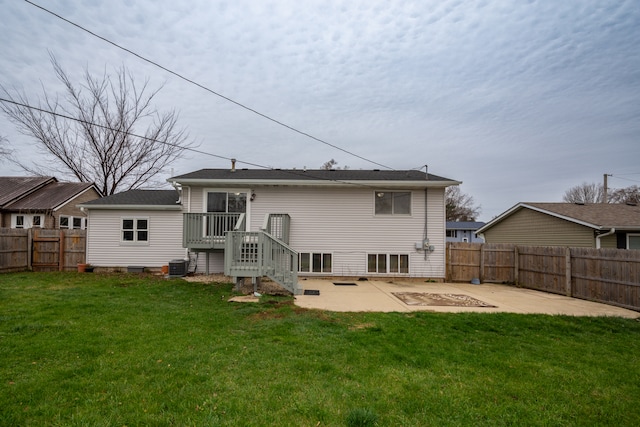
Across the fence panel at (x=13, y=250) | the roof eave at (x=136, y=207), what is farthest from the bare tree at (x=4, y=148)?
the roof eave at (x=136, y=207)

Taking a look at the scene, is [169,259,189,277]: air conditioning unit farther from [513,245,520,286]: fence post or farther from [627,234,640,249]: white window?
[627,234,640,249]: white window

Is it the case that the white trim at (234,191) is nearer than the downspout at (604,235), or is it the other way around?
the white trim at (234,191)

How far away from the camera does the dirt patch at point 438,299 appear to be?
23.8 feet

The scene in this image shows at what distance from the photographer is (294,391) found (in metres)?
2.96

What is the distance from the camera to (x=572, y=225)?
13.0 meters

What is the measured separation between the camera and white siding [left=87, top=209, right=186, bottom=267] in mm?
11516

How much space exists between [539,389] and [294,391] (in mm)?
2561

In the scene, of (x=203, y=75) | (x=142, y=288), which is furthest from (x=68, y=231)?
(x=203, y=75)

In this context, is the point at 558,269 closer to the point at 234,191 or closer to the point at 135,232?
the point at 234,191

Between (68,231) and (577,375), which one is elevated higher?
(68,231)

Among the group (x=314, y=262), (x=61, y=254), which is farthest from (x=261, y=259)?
(x=61, y=254)

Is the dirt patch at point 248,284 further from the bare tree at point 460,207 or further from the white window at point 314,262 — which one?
the bare tree at point 460,207

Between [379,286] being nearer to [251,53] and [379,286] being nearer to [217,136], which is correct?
[251,53]

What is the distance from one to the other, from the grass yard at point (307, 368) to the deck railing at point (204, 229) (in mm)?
3707
